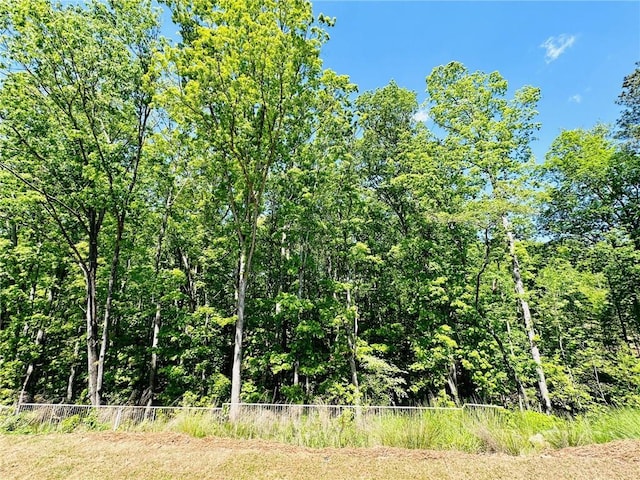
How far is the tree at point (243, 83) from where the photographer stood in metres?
9.23

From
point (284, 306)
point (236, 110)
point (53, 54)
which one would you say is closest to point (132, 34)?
point (53, 54)

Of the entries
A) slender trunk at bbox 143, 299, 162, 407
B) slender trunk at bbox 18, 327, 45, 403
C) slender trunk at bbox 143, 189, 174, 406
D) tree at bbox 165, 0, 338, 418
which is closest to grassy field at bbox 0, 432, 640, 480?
tree at bbox 165, 0, 338, 418

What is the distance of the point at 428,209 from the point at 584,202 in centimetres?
1094

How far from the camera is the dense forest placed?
35.1 feet

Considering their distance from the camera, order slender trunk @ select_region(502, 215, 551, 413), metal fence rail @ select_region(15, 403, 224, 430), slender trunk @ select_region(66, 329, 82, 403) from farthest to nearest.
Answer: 1. slender trunk @ select_region(66, 329, 82, 403)
2. slender trunk @ select_region(502, 215, 551, 413)
3. metal fence rail @ select_region(15, 403, 224, 430)

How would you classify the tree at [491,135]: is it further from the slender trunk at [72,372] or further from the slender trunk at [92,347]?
the slender trunk at [72,372]

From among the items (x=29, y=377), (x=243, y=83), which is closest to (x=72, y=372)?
(x=29, y=377)

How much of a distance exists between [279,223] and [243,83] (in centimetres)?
654

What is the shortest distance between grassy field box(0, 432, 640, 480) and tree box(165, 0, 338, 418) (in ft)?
11.2

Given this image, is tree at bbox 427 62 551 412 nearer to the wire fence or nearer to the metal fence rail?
the wire fence

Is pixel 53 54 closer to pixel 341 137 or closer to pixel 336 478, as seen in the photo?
pixel 341 137

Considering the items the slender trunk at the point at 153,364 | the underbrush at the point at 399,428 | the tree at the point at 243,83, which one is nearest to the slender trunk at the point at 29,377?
the slender trunk at the point at 153,364

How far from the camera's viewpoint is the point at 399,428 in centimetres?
608

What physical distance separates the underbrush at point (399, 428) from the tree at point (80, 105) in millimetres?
3976
